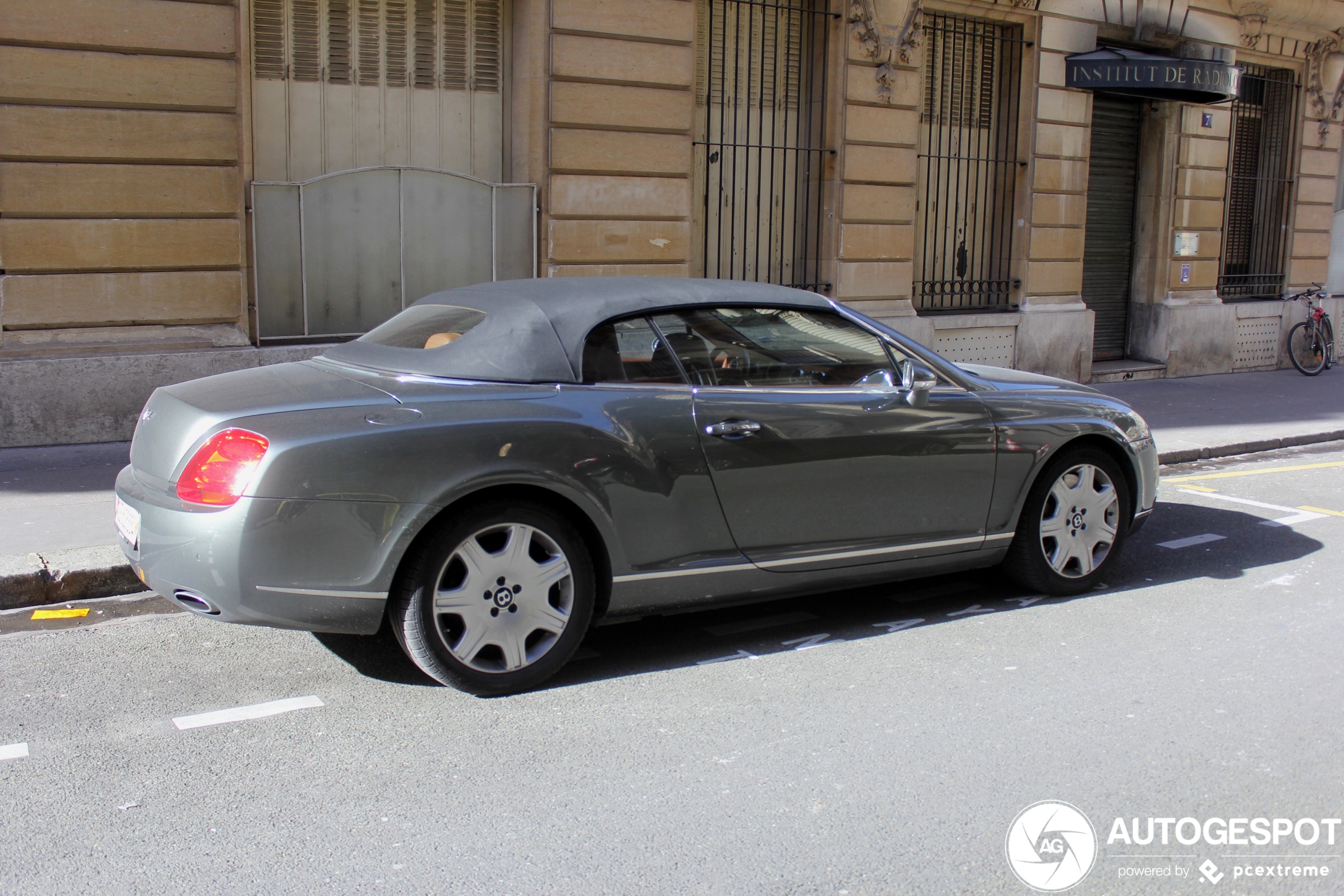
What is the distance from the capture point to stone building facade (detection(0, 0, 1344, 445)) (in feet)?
28.7

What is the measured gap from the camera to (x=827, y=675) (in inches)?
179

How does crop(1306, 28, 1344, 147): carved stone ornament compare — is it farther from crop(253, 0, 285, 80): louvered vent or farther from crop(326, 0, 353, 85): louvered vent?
crop(253, 0, 285, 80): louvered vent

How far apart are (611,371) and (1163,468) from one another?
20.8ft

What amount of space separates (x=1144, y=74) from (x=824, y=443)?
1083 cm

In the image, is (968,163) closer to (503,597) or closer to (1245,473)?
(1245,473)

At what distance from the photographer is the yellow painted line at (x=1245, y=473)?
29.1 ft

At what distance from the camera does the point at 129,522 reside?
4352 millimetres

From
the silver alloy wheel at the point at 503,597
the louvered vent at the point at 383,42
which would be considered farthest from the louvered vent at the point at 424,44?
the silver alloy wheel at the point at 503,597

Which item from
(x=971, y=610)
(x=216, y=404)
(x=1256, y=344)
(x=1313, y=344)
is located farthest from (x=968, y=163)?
(x=216, y=404)

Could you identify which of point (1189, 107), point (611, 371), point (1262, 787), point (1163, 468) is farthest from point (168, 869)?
point (1189, 107)

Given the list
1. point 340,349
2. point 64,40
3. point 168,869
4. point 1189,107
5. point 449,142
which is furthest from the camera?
point 1189,107

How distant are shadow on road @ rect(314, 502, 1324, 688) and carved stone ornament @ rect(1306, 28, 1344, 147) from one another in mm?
12628

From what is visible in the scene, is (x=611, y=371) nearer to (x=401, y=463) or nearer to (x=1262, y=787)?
(x=401, y=463)

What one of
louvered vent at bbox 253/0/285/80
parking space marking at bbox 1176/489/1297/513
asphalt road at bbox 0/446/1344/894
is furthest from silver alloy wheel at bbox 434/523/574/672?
louvered vent at bbox 253/0/285/80
